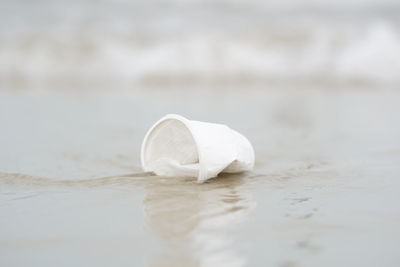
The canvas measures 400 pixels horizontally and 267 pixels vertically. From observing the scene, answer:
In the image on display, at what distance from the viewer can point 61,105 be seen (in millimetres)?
11016

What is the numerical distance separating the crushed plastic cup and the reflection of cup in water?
0.38 feet

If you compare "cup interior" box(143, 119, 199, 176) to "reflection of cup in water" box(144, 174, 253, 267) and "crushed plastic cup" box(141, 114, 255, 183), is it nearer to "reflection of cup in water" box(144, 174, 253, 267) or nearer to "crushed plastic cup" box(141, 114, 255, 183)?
"crushed plastic cup" box(141, 114, 255, 183)

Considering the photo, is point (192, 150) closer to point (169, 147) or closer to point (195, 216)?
point (169, 147)

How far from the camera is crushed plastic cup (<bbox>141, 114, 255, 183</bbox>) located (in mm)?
3990

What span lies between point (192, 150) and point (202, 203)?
1163 millimetres

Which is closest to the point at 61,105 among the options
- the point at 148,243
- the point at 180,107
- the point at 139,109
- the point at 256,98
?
the point at 139,109

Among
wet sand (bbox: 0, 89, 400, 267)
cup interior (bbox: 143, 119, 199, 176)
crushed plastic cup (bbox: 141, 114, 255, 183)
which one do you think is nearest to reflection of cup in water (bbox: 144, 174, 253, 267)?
wet sand (bbox: 0, 89, 400, 267)

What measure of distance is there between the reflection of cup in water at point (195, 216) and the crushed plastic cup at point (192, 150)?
11 centimetres

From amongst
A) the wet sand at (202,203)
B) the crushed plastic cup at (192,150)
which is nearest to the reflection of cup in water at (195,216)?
the wet sand at (202,203)

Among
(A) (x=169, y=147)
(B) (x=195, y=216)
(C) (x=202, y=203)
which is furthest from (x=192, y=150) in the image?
(B) (x=195, y=216)

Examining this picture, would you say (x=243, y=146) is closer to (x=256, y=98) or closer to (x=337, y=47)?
(x=256, y=98)

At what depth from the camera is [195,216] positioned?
317 cm

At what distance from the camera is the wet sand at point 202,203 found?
2545 millimetres

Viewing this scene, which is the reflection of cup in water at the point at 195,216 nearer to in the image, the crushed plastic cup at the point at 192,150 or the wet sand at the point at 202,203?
the wet sand at the point at 202,203
